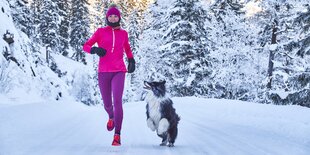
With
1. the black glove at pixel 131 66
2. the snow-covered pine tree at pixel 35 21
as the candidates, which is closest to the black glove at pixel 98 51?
the black glove at pixel 131 66

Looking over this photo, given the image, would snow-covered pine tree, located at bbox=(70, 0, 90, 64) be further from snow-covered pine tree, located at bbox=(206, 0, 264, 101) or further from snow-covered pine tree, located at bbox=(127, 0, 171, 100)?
snow-covered pine tree, located at bbox=(206, 0, 264, 101)

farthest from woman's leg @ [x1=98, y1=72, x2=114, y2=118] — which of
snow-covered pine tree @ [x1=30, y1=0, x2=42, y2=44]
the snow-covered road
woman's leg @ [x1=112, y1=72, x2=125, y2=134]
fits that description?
snow-covered pine tree @ [x1=30, y1=0, x2=42, y2=44]

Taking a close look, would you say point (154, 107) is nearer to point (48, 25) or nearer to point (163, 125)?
point (163, 125)

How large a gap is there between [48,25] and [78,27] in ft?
44.8

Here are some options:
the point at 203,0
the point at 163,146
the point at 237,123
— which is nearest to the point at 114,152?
the point at 163,146

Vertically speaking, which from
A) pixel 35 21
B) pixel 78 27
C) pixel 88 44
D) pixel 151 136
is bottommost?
pixel 151 136

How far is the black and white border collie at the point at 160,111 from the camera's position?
627 centimetres

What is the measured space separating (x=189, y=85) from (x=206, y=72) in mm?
1873

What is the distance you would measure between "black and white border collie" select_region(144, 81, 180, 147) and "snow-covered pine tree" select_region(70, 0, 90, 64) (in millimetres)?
66260

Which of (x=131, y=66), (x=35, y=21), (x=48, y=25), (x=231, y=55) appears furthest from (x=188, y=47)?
(x=35, y=21)

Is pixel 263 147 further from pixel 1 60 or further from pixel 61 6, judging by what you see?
pixel 61 6

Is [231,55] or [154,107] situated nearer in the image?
[154,107]

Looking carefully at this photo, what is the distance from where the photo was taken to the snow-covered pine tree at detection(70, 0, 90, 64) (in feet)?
233

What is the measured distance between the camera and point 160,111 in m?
6.31
